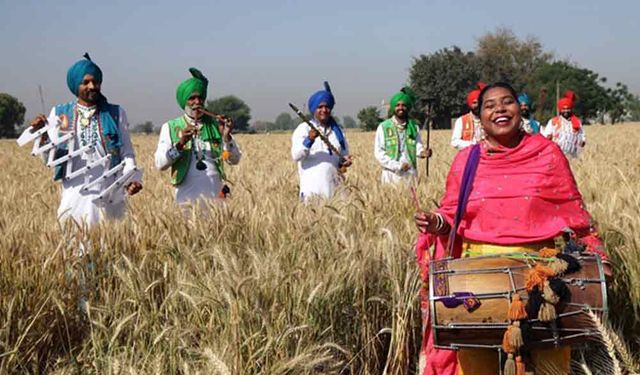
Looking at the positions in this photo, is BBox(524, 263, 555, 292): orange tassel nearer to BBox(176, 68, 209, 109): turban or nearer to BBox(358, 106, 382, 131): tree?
BBox(176, 68, 209, 109): turban

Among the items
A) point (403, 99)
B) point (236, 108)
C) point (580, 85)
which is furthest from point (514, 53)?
point (403, 99)

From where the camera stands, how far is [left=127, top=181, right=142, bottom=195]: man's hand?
4039mm

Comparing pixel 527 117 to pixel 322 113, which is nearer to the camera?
pixel 322 113

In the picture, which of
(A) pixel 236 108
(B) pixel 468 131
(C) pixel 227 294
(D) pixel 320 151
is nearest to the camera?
(C) pixel 227 294

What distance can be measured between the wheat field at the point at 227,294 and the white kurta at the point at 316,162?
2.23m

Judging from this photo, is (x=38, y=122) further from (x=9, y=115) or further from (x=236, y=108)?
(x=236, y=108)

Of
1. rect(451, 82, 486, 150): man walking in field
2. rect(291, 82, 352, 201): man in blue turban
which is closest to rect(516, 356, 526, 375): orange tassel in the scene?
rect(291, 82, 352, 201): man in blue turban

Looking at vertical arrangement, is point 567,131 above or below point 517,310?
above

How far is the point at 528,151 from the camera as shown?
2588 mm

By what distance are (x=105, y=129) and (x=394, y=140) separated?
3.41m

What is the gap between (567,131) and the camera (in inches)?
384

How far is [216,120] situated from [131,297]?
98.7 inches

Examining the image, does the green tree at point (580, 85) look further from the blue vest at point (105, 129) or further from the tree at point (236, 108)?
the blue vest at point (105, 129)

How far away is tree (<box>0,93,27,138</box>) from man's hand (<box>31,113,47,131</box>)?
2654 inches
